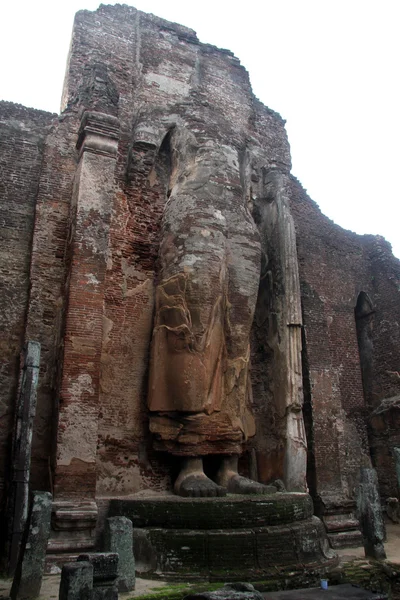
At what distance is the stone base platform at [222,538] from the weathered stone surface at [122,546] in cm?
44

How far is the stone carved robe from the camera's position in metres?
6.88

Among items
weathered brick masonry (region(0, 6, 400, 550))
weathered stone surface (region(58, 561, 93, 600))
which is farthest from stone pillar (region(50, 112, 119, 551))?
weathered stone surface (region(58, 561, 93, 600))

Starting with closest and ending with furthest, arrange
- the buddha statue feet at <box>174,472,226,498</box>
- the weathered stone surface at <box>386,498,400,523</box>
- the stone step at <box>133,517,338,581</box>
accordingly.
→ the stone step at <box>133,517,338,581</box> < the buddha statue feet at <box>174,472,226,498</box> < the weathered stone surface at <box>386,498,400,523</box>

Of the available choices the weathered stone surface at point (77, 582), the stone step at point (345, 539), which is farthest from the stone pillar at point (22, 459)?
the stone step at point (345, 539)

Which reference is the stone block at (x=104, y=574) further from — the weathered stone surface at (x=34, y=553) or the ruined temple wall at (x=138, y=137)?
the ruined temple wall at (x=138, y=137)

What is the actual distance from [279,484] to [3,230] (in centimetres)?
522

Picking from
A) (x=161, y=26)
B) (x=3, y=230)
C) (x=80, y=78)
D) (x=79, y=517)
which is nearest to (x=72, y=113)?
(x=80, y=78)

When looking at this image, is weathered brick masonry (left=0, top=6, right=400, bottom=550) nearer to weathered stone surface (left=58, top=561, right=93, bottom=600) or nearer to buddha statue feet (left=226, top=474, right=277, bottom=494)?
buddha statue feet (left=226, top=474, right=277, bottom=494)

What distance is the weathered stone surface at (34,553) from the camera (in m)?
4.51

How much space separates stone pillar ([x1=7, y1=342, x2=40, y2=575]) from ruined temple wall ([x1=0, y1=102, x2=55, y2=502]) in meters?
1.13

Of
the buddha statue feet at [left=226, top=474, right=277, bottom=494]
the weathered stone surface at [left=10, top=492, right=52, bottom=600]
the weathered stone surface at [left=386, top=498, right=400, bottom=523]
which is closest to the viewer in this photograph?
the weathered stone surface at [left=10, top=492, right=52, bottom=600]

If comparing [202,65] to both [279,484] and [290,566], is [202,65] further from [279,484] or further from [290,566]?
[290,566]

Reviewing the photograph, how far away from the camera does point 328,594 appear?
4.96m

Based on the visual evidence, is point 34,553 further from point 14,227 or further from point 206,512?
point 14,227
